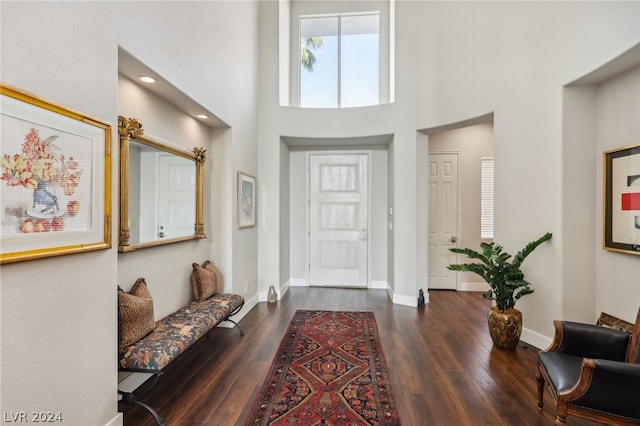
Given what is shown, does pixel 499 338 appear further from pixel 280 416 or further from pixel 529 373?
pixel 280 416

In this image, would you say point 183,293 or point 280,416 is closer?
point 280,416

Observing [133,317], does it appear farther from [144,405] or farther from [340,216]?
[340,216]

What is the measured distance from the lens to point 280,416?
2012mm

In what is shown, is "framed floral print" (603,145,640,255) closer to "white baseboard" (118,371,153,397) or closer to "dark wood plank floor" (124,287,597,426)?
"dark wood plank floor" (124,287,597,426)

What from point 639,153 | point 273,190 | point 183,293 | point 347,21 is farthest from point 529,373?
point 347,21

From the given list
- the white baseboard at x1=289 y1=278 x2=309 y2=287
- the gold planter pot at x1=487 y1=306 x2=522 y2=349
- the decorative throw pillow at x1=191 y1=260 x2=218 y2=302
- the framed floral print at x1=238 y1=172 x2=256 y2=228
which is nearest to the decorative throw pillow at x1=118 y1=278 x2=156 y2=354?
the decorative throw pillow at x1=191 y1=260 x2=218 y2=302

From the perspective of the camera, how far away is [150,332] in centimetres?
223

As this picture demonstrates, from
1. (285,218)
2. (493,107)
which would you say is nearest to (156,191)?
(285,218)

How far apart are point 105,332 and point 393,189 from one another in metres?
3.80

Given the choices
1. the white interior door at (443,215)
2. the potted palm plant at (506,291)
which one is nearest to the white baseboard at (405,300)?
the white interior door at (443,215)

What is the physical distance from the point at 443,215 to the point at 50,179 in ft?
16.5

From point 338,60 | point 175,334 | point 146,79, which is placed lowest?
point 175,334

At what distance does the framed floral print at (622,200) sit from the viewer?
241 centimetres

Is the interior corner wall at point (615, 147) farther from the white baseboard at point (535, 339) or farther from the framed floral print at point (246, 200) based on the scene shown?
the framed floral print at point (246, 200)
